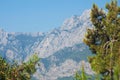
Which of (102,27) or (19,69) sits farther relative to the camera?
(102,27)

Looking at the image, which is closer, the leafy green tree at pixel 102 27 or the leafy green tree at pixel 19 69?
the leafy green tree at pixel 19 69

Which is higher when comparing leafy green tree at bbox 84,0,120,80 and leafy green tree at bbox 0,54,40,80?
leafy green tree at bbox 84,0,120,80

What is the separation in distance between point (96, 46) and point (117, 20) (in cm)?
510

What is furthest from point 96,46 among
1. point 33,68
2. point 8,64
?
point 8,64

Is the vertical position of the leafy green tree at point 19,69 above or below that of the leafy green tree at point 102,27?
below

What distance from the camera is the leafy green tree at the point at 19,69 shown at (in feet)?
75.0

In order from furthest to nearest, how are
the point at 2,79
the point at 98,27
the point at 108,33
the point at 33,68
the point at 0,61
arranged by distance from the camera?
the point at 98,27, the point at 108,33, the point at 33,68, the point at 0,61, the point at 2,79

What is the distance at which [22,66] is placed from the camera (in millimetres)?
26594

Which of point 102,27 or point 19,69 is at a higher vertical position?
point 102,27

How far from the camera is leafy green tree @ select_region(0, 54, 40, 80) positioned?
22853mm

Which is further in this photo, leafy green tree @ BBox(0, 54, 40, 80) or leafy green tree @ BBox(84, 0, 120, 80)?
leafy green tree @ BBox(84, 0, 120, 80)

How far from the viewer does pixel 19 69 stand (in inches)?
994

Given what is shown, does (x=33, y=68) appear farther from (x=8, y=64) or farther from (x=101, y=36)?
(x=101, y=36)

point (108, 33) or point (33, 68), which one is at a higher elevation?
point (108, 33)
